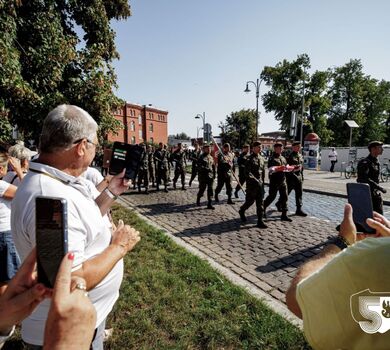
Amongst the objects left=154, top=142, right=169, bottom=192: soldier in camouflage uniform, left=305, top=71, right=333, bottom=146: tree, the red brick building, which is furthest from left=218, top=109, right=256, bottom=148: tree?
left=154, top=142, right=169, bottom=192: soldier in camouflage uniform

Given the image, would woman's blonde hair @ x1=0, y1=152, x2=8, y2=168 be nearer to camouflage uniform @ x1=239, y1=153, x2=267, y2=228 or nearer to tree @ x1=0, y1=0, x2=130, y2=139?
tree @ x1=0, y1=0, x2=130, y2=139

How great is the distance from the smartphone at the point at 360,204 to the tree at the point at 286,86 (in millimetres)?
40806

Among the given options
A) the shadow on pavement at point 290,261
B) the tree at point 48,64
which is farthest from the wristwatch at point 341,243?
the tree at point 48,64

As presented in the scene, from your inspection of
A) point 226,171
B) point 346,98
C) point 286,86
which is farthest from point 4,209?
point 346,98

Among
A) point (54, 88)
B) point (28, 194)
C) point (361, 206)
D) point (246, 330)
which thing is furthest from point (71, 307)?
point (54, 88)

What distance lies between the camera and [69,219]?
4.33ft

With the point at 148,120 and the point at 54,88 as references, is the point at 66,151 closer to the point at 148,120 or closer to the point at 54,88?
the point at 54,88

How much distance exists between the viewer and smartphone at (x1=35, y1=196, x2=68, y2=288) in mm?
907

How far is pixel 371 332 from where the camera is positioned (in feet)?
2.86

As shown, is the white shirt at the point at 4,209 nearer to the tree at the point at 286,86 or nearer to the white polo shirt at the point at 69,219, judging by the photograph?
the white polo shirt at the point at 69,219

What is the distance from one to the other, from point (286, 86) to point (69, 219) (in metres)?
44.2

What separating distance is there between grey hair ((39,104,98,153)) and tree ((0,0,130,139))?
18.2 ft

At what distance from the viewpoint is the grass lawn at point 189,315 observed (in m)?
2.75

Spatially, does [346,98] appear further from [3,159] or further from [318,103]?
[3,159]
